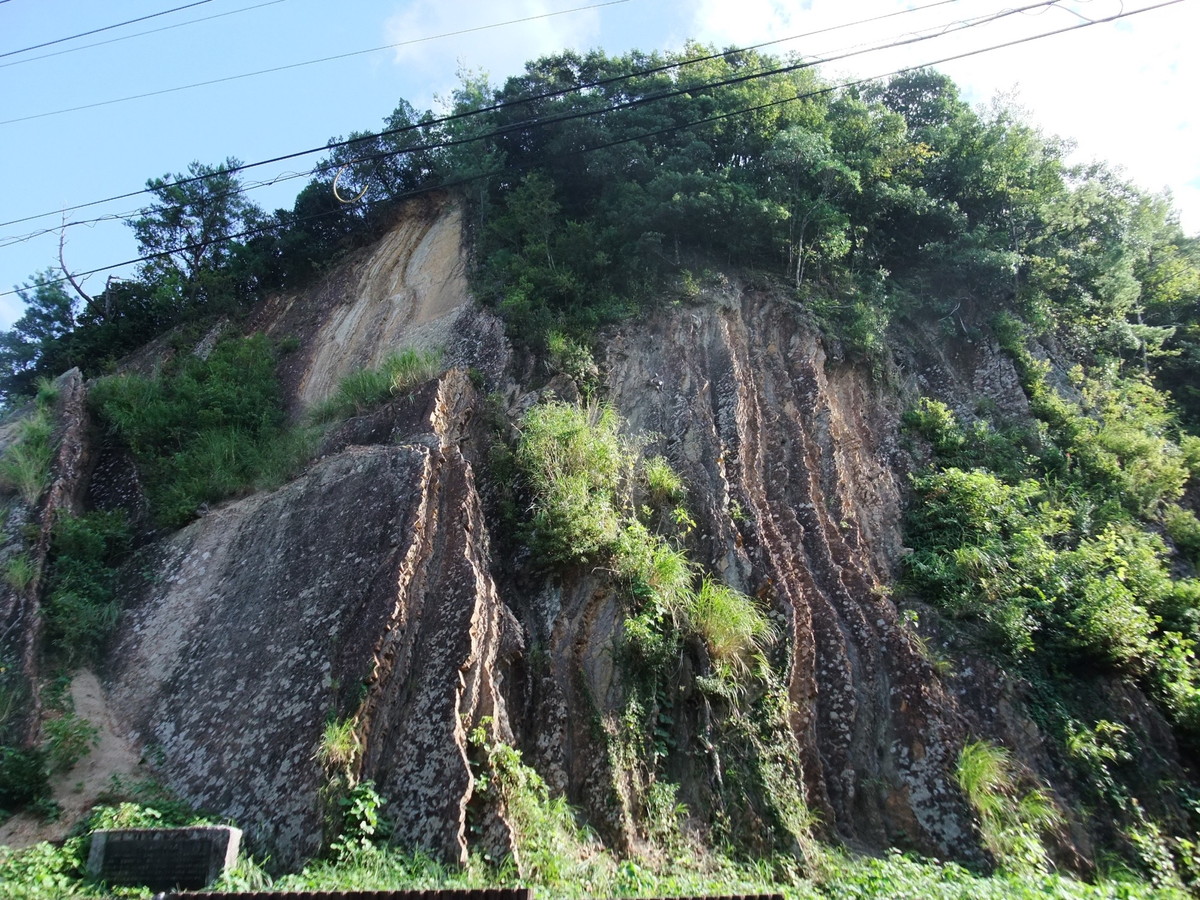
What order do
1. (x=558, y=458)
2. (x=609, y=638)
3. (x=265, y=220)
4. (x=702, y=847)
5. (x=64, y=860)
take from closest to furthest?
(x=64, y=860) → (x=702, y=847) → (x=609, y=638) → (x=558, y=458) → (x=265, y=220)

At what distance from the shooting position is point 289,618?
30.8ft

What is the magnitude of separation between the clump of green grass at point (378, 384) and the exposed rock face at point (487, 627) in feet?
2.18

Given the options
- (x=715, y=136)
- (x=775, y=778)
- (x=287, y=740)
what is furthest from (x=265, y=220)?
(x=775, y=778)

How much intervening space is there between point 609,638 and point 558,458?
270 centimetres

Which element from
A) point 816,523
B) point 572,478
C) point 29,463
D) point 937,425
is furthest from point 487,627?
point 937,425

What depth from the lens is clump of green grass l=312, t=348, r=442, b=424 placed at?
12992 mm

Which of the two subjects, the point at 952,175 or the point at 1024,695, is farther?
the point at 952,175

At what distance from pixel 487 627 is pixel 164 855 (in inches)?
139

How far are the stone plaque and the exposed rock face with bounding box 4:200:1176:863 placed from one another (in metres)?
0.54

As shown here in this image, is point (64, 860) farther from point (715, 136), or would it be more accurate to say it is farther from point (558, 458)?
point (715, 136)

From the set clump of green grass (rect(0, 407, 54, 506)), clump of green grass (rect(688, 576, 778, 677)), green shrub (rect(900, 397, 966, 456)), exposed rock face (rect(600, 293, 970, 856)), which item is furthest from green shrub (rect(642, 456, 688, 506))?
clump of green grass (rect(0, 407, 54, 506))

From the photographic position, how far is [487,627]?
891cm

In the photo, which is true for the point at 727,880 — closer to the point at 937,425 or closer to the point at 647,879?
the point at 647,879

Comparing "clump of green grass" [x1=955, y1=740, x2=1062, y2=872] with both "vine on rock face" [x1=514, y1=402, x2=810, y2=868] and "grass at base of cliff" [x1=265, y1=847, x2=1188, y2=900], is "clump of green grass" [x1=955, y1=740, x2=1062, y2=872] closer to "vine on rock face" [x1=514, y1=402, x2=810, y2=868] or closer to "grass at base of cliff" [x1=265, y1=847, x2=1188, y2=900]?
"grass at base of cliff" [x1=265, y1=847, x2=1188, y2=900]
